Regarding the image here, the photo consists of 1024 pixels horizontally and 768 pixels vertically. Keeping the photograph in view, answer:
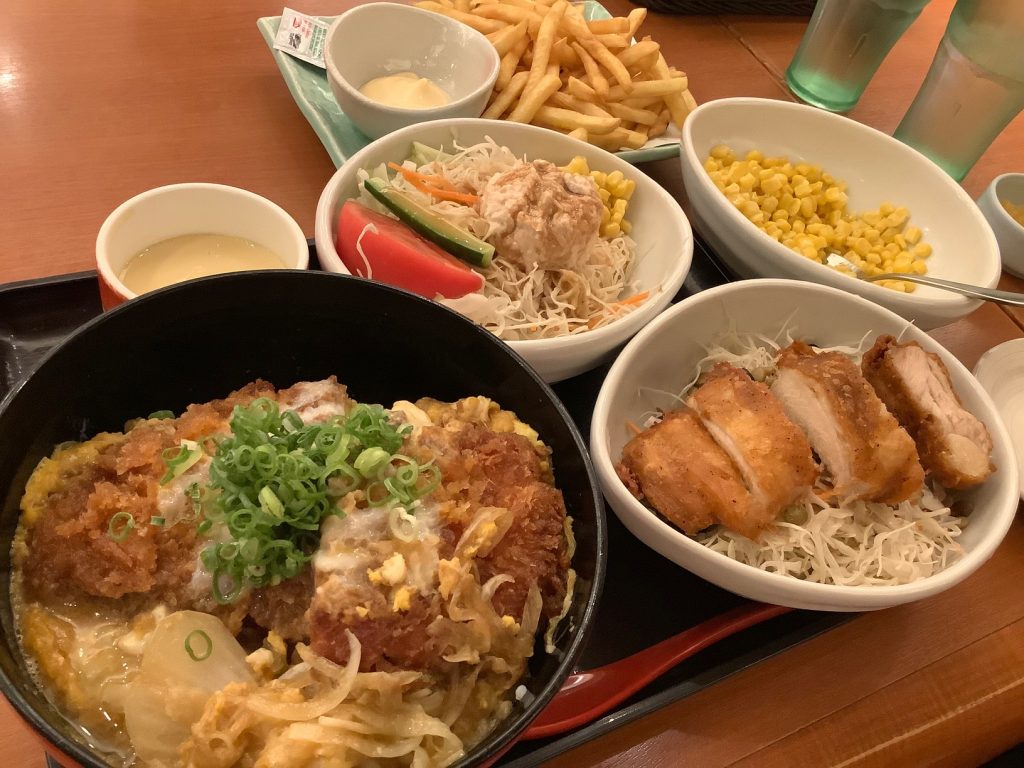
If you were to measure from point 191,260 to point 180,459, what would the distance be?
628 mm

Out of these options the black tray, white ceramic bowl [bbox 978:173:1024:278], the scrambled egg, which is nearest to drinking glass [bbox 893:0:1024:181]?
white ceramic bowl [bbox 978:173:1024:278]

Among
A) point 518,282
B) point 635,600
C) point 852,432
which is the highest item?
point 852,432

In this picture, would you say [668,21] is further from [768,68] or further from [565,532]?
[565,532]

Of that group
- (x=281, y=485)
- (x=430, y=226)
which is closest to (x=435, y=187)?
(x=430, y=226)

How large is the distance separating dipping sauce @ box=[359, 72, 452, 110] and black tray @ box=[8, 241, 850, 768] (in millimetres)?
942

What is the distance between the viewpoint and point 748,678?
1.26 metres

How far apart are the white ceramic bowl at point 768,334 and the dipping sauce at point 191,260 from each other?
0.74 m

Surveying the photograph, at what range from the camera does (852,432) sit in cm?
134

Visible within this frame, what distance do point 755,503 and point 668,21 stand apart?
2.21 meters

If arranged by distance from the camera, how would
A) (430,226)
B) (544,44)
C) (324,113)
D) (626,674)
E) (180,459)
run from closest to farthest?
1. (180,459)
2. (626,674)
3. (430,226)
4. (324,113)
5. (544,44)

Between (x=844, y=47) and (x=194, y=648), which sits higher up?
(x=844, y=47)

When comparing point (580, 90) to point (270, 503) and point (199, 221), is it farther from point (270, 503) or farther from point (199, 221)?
point (270, 503)

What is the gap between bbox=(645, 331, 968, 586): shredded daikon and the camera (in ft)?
4.36

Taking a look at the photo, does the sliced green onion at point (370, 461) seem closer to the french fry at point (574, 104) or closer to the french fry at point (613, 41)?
the french fry at point (574, 104)
